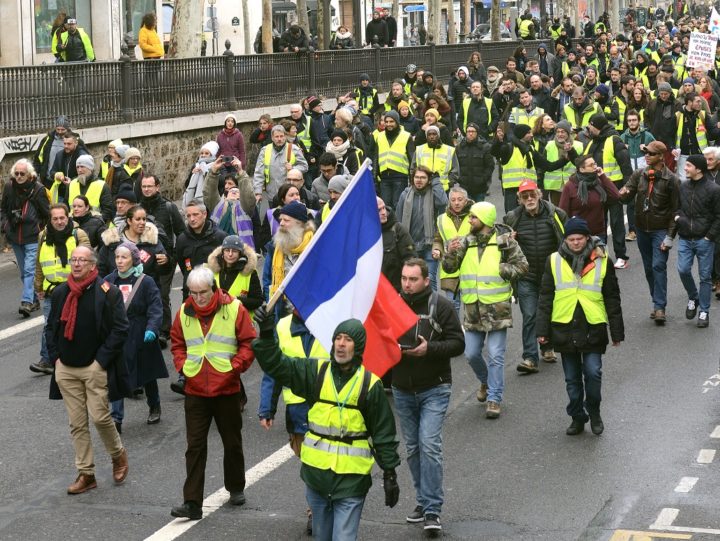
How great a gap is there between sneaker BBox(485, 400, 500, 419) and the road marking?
170 cm

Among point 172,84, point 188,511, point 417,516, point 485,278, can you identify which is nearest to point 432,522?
point 417,516

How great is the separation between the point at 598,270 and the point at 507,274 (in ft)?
3.24

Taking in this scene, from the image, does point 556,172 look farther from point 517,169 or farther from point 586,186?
point 586,186

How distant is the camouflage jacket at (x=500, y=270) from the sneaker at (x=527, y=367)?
1255 mm

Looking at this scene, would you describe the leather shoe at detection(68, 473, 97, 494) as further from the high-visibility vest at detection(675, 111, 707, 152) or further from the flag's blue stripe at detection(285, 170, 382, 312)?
the high-visibility vest at detection(675, 111, 707, 152)

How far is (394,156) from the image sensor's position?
20094 millimetres

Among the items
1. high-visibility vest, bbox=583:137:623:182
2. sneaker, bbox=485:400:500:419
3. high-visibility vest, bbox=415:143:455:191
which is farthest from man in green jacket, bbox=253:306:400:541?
high-visibility vest, bbox=583:137:623:182

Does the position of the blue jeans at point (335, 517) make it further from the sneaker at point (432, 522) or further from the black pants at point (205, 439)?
Answer: the black pants at point (205, 439)

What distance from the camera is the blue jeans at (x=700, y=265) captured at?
50.3 feet

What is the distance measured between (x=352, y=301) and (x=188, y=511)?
6.67 ft

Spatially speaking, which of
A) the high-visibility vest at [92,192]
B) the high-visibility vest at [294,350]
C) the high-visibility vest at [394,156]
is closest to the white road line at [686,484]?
the high-visibility vest at [294,350]

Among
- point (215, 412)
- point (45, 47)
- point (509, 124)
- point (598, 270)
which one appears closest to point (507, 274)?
point (598, 270)

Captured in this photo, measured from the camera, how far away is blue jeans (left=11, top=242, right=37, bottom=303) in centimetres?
1648

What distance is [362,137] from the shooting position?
71.4 ft
